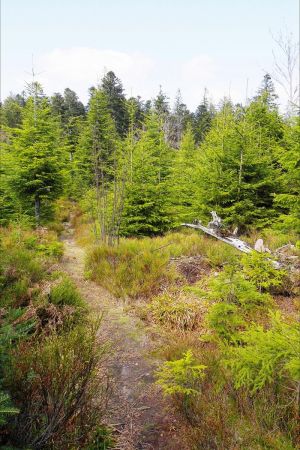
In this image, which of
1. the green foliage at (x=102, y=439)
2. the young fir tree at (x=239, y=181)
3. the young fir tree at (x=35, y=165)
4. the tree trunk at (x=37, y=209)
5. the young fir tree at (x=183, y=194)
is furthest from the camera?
the tree trunk at (x=37, y=209)

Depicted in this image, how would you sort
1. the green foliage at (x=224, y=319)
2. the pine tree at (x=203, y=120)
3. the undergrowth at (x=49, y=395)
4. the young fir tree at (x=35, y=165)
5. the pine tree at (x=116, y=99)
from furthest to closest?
the pine tree at (x=203, y=120) → the pine tree at (x=116, y=99) → the young fir tree at (x=35, y=165) → the green foliage at (x=224, y=319) → the undergrowth at (x=49, y=395)

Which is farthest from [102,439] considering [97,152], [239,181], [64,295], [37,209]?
[97,152]

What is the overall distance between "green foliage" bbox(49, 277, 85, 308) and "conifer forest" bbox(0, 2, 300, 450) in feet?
0.08

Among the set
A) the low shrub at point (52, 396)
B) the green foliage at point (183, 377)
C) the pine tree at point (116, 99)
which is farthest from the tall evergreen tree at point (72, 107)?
the low shrub at point (52, 396)

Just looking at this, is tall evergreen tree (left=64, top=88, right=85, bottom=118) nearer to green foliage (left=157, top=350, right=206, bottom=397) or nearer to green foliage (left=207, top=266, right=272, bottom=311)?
green foliage (left=207, top=266, right=272, bottom=311)

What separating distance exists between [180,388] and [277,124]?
1268cm

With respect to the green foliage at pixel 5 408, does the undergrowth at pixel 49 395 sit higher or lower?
lower

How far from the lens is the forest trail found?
309 cm

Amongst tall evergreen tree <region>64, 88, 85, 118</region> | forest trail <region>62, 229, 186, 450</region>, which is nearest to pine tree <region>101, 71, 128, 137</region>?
tall evergreen tree <region>64, 88, 85, 118</region>

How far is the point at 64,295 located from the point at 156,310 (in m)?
1.79

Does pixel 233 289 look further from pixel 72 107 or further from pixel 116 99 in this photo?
pixel 72 107

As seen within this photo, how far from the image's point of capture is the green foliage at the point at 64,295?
209 inches

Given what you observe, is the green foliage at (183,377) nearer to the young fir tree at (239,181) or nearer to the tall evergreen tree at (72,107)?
the young fir tree at (239,181)

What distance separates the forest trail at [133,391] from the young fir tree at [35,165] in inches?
283
